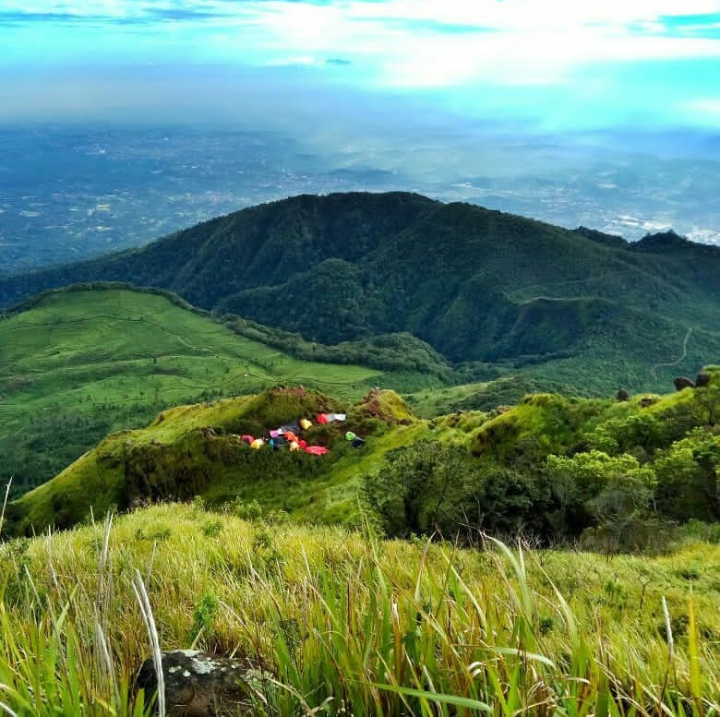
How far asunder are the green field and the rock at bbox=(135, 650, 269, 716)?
7615 centimetres

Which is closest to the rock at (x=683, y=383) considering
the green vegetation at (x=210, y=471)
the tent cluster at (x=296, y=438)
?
the green vegetation at (x=210, y=471)

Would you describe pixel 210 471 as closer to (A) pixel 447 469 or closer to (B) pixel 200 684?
(A) pixel 447 469

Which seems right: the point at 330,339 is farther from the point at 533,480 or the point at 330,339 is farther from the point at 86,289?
the point at 533,480

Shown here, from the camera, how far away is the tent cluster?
37438 millimetres

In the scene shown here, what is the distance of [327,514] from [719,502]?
13.6 meters

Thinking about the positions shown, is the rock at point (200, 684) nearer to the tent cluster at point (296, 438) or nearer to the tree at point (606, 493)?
the tree at point (606, 493)

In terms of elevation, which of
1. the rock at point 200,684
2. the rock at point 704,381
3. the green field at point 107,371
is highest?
the rock at point 200,684

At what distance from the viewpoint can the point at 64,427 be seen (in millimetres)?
103125

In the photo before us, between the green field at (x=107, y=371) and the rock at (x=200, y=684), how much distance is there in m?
76.1

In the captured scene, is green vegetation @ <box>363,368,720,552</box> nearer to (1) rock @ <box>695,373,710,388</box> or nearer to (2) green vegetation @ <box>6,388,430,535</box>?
(1) rock @ <box>695,373,710,388</box>

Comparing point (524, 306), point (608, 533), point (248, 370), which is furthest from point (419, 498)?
point (524, 306)

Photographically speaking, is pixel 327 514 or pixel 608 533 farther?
pixel 327 514

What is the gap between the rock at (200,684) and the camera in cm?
220

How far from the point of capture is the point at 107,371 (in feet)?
431
